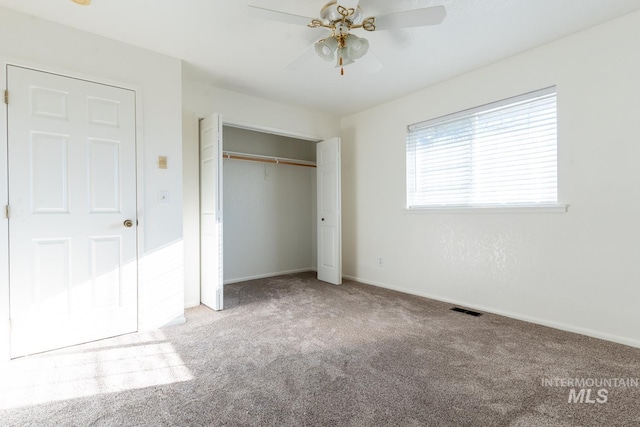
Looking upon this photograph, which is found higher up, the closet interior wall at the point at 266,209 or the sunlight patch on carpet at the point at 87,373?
the closet interior wall at the point at 266,209

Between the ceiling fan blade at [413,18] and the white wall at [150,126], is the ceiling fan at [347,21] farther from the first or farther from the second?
the white wall at [150,126]

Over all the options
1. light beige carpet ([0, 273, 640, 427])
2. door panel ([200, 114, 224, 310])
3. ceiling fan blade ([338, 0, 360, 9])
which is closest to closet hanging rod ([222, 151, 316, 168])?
door panel ([200, 114, 224, 310])

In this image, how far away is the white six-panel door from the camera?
235cm

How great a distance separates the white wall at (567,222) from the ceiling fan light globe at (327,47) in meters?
1.89

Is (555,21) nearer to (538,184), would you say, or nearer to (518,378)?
(538,184)

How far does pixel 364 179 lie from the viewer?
4.66 meters

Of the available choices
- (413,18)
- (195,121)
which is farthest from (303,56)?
(195,121)

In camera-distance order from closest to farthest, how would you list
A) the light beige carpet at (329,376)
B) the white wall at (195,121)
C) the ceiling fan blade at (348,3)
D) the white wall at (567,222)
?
the light beige carpet at (329,376)
the ceiling fan blade at (348,3)
the white wall at (567,222)
the white wall at (195,121)

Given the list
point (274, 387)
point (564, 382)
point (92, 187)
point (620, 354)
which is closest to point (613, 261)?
point (620, 354)

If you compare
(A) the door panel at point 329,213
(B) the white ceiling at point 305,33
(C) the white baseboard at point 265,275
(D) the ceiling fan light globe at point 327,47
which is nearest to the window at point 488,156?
(B) the white ceiling at point 305,33

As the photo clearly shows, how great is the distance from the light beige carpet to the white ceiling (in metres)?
2.33

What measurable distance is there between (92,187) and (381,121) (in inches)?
136

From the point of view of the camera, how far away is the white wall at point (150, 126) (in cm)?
253

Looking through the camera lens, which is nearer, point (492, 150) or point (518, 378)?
point (518, 378)
